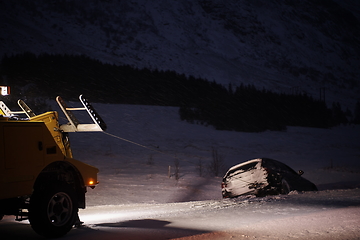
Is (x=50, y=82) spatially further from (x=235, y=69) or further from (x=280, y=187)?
(x=235, y=69)

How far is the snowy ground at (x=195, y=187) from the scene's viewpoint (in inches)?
279

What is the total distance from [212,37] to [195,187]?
11852 centimetres

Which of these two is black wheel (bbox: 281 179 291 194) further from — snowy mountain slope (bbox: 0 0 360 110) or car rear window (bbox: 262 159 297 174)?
snowy mountain slope (bbox: 0 0 360 110)

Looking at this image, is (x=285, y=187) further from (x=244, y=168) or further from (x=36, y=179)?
(x=36, y=179)

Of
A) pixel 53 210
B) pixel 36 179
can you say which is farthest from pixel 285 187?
pixel 36 179

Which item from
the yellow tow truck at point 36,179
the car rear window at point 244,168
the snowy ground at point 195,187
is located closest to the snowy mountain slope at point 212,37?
the snowy ground at point 195,187

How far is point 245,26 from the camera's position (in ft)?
495

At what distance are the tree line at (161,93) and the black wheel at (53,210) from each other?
36.8 m

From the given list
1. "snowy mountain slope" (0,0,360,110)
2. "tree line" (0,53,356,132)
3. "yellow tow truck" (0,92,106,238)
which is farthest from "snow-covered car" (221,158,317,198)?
"snowy mountain slope" (0,0,360,110)

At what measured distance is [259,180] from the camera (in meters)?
12.3

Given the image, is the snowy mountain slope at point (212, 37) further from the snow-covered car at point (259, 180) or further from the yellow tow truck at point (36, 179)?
the yellow tow truck at point (36, 179)

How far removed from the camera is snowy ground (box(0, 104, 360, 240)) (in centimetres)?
708

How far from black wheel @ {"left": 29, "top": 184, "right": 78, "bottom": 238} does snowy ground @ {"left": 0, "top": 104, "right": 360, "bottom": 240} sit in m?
0.25

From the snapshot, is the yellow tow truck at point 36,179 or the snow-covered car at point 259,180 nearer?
the yellow tow truck at point 36,179
